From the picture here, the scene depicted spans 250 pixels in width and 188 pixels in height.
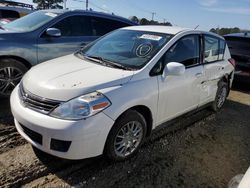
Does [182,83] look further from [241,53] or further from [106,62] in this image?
[241,53]

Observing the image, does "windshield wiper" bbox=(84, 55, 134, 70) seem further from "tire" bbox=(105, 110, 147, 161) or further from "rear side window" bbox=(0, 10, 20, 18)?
"rear side window" bbox=(0, 10, 20, 18)

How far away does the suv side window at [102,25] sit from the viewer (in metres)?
6.04

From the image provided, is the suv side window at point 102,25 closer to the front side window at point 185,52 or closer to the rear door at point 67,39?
the rear door at point 67,39

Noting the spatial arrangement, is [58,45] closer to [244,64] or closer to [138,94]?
[138,94]

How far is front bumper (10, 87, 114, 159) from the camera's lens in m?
2.74

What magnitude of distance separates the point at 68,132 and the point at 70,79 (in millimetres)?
687

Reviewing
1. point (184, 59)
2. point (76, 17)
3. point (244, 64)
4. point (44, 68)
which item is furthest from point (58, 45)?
point (244, 64)

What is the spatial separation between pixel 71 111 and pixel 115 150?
0.79 m

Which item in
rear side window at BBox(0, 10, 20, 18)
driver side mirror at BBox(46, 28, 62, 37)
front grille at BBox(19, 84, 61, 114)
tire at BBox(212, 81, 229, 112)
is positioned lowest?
tire at BBox(212, 81, 229, 112)

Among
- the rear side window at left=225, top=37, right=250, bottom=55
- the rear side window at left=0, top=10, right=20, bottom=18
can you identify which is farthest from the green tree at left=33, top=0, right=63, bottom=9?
the rear side window at left=225, top=37, right=250, bottom=55

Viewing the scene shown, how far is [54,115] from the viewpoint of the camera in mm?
2801

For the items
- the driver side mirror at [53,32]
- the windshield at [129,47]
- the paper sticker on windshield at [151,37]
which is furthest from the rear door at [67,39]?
the paper sticker on windshield at [151,37]

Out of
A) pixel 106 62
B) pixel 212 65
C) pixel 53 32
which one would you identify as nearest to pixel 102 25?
pixel 53 32

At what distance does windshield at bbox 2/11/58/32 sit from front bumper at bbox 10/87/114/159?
2649mm
